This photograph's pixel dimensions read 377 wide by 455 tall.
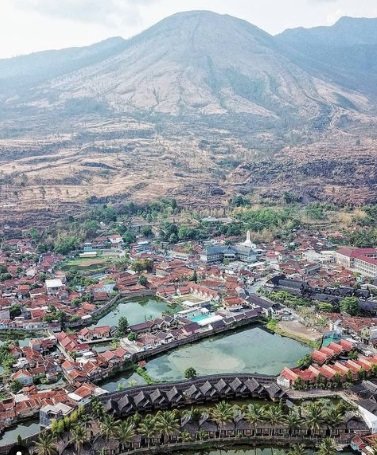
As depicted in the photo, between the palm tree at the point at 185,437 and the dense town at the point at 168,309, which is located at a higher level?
the palm tree at the point at 185,437

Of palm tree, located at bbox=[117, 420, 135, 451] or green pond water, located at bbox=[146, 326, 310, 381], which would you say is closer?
palm tree, located at bbox=[117, 420, 135, 451]

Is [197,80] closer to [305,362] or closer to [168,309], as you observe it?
[168,309]

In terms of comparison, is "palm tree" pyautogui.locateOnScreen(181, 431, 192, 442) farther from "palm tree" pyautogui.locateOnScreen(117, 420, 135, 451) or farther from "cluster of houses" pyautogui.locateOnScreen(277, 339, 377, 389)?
"cluster of houses" pyautogui.locateOnScreen(277, 339, 377, 389)

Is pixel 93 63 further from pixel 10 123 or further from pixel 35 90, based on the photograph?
pixel 10 123

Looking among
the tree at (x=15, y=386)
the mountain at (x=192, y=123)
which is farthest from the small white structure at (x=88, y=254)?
the tree at (x=15, y=386)

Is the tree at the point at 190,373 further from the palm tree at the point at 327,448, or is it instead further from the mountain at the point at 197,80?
the mountain at the point at 197,80

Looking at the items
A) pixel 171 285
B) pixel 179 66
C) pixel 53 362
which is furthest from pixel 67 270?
pixel 179 66

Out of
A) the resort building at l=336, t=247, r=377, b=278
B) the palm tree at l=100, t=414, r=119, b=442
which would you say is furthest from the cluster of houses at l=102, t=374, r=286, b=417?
the resort building at l=336, t=247, r=377, b=278
